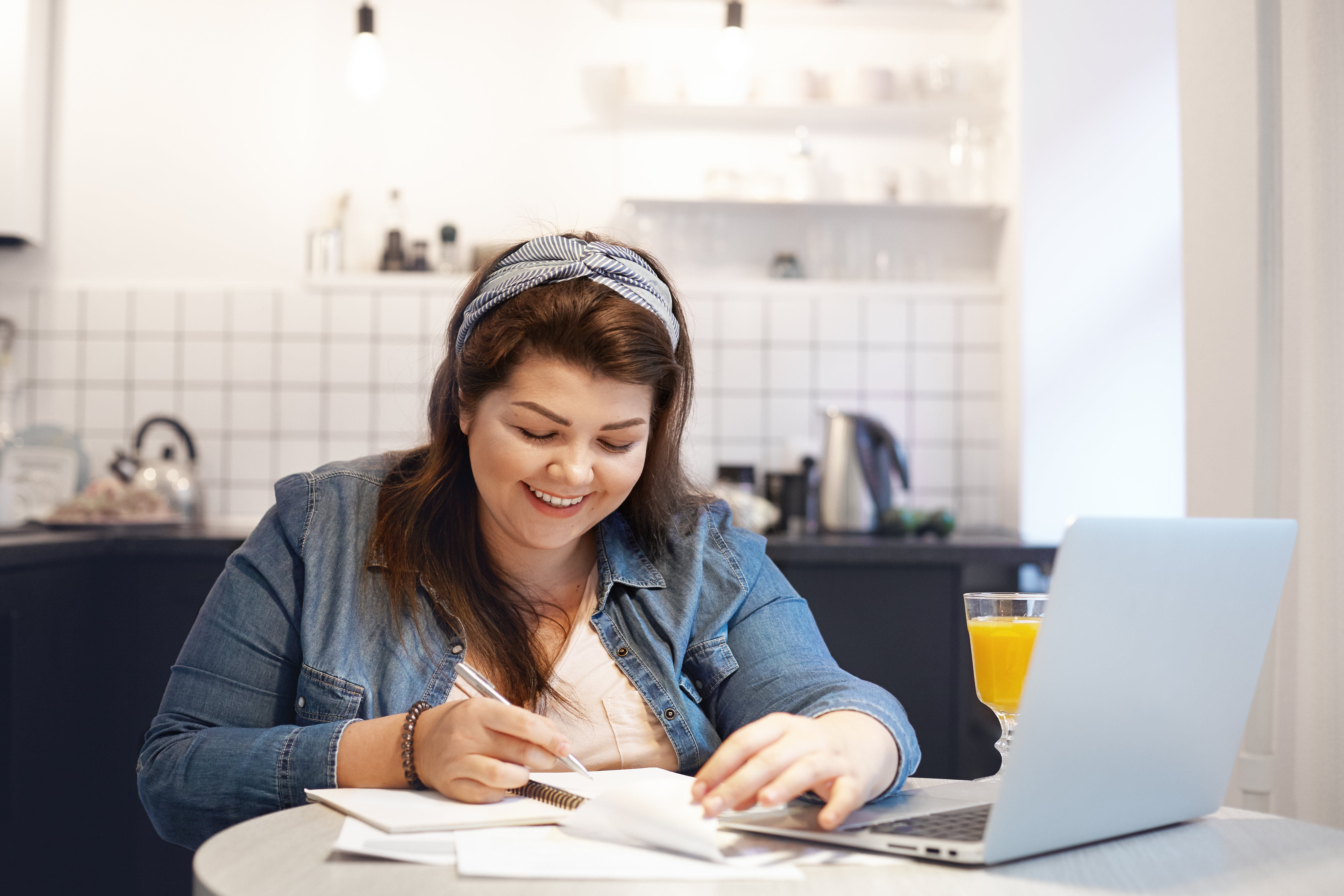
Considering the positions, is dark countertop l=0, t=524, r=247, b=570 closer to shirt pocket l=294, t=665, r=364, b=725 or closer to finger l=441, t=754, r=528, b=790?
shirt pocket l=294, t=665, r=364, b=725

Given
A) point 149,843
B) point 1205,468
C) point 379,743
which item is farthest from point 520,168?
point 379,743

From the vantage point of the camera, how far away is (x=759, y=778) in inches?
30.1

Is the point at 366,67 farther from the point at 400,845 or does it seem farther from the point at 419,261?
the point at 400,845

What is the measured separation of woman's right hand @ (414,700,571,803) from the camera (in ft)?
2.71

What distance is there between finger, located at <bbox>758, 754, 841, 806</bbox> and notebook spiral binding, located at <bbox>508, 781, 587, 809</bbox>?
0.44 feet

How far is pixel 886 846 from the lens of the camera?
743 millimetres

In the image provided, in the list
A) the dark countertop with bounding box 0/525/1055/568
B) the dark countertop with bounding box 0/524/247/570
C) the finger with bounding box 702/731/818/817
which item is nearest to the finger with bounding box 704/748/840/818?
the finger with bounding box 702/731/818/817

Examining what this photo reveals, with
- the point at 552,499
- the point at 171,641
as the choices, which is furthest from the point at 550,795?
the point at 171,641

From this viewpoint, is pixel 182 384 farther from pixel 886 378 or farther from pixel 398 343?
pixel 886 378

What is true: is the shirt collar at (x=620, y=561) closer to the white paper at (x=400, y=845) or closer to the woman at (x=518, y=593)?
the woman at (x=518, y=593)

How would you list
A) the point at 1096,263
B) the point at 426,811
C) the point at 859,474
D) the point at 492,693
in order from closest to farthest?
the point at 426,811 → the point at 492,693 → the point at 859,474 → the point at 1096,263

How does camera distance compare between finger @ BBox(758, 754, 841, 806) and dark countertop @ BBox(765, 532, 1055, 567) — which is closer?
finger @ BBox(758, 754, 841, 806)

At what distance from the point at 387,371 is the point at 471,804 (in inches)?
92.9

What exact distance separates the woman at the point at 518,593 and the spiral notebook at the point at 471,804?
73 mm
